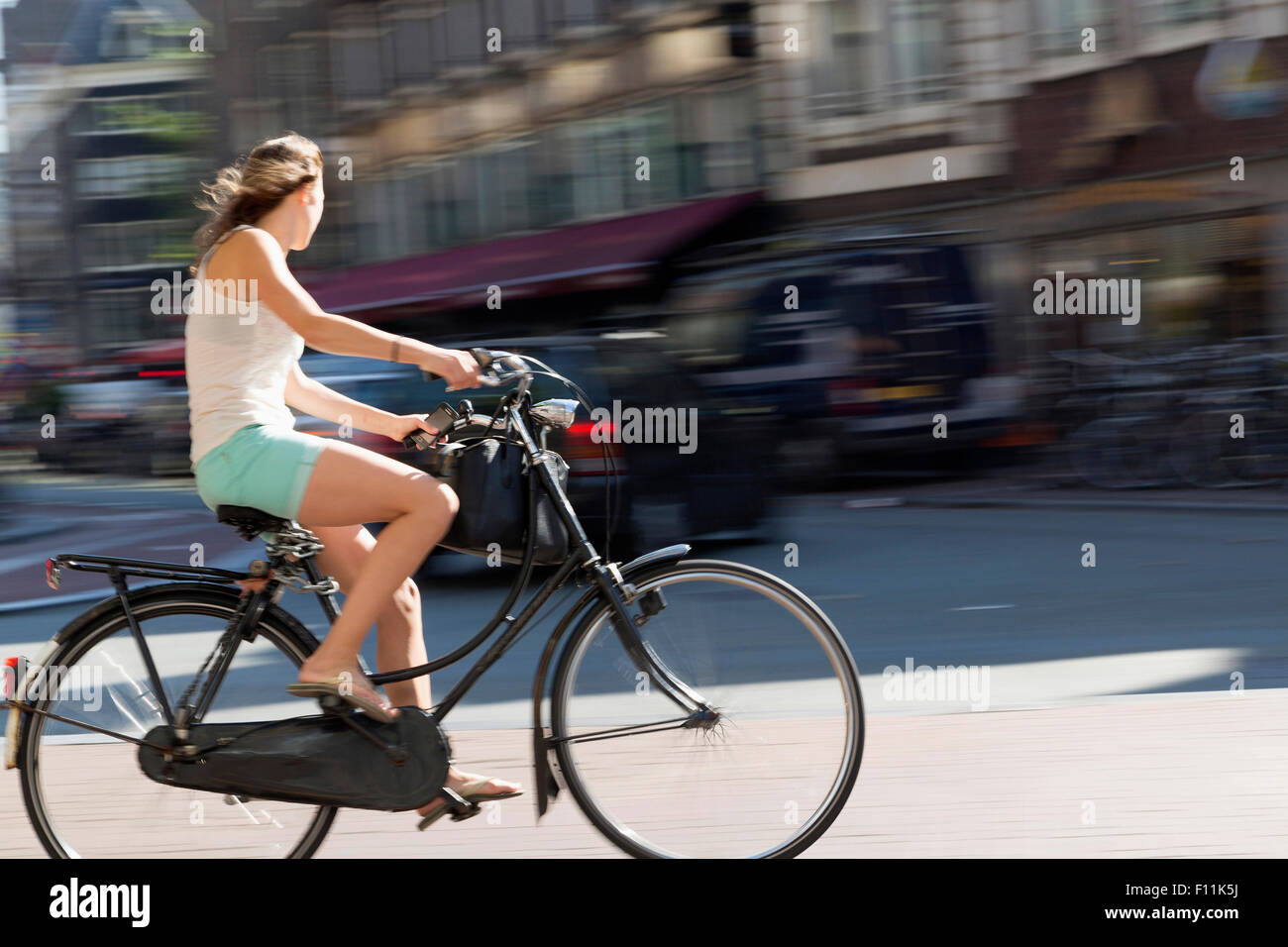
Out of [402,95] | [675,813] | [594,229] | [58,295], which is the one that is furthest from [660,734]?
[58,295]

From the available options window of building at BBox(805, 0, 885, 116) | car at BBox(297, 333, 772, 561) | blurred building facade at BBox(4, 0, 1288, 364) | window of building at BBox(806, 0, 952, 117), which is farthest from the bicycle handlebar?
window of building at BBox(805, 0, 885, 116)

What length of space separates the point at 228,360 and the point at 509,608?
2.82 ft

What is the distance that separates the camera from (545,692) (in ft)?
11.6

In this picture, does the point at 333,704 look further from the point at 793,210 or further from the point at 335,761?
the point at 793,210

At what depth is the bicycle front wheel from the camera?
3.54 metres

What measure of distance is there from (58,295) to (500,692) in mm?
51744

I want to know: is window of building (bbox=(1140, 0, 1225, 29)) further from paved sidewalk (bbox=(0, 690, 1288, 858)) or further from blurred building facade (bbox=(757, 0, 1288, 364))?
paved sidewalk (bbox=(0, 690, 1288, 858))

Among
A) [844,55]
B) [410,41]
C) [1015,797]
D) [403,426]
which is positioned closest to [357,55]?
[410,41]

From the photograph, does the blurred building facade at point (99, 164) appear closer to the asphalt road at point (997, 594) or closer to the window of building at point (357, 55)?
the window of building at point (357, 55)

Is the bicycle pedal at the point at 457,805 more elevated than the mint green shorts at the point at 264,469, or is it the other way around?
the mint green shorts at the point at 264,469

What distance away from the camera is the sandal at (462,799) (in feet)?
11.3

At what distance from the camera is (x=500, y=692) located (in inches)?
247

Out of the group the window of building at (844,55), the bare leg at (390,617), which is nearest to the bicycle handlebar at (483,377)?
the bare leg at (390,617)

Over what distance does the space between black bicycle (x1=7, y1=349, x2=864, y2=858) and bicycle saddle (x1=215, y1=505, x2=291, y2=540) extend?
12 millimetres
